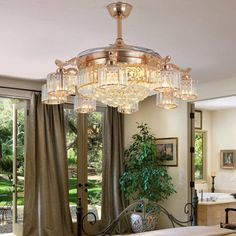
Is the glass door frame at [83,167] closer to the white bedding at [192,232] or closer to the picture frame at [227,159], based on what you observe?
the white bedding at [192,232]

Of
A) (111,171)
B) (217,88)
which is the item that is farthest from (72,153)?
(217,88)

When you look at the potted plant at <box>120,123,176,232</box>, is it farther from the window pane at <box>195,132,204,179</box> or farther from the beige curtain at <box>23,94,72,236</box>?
the window pane at <box>195,132,204,179</box>

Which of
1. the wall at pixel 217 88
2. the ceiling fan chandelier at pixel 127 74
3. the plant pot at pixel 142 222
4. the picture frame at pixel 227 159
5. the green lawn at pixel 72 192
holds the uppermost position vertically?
the wall at pixel 217 88

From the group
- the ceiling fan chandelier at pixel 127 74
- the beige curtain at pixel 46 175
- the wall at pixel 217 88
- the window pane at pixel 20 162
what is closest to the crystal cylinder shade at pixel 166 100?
the ceiling fan chandelier at pixel 127 74

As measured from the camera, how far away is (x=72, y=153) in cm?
691

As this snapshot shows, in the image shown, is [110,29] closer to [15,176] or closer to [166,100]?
[166,100]

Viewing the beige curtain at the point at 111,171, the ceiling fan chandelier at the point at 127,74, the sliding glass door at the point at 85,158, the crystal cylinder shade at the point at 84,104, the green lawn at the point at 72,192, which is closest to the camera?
the ceiling fan chandelier at the point at 127,74

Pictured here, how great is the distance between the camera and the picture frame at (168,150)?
7059 mm

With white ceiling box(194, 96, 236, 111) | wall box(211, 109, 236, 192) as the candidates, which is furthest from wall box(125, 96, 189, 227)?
wall box(211, 109, 236, 192)

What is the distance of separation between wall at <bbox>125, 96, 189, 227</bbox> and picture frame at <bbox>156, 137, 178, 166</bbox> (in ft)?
0.23

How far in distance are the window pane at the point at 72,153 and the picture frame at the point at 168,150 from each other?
5.12 ft

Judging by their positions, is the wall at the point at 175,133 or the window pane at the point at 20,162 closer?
the window pane at the point at 20,162

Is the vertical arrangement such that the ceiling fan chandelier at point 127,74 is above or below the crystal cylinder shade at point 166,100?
above

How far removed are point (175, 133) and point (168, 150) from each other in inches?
13.1
